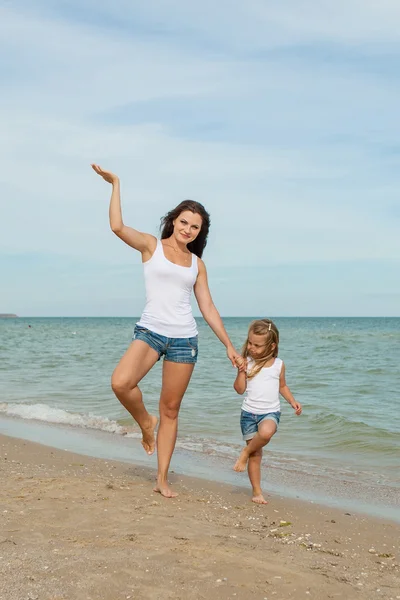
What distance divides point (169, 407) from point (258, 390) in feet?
2.36

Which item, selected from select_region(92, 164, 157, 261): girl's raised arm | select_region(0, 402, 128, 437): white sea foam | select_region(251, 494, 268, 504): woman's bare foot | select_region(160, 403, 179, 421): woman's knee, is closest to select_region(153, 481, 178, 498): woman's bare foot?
select_region(160, 403, 179, 421): woman's knee

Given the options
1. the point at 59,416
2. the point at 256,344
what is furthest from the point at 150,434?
the point at 59,416

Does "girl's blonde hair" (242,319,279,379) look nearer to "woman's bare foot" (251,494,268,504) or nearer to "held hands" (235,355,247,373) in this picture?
"held hands" (235,355,247,373)

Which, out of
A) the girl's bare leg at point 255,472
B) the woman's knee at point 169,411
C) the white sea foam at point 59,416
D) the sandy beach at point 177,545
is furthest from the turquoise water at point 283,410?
the woman's knee at point 169,411

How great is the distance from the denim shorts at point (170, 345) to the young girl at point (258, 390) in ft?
1.66

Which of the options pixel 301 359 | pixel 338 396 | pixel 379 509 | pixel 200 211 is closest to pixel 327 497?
pixel 379 509

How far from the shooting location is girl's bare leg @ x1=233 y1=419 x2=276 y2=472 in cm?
534

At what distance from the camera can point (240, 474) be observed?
Result: 660 centimetres

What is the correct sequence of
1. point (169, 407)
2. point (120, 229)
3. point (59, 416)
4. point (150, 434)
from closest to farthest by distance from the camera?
point (120, 229), point (169, 407), point (150, 434), point (59, 416)

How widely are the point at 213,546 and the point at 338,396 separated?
29.2 ft

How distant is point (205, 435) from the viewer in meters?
8.69

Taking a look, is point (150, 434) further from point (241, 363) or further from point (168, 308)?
point (168, 308)

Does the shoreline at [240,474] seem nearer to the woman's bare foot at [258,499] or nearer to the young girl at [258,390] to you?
the woman's bare foot at [258,499]

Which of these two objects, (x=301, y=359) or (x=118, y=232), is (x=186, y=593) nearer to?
(x=118, y=232)
